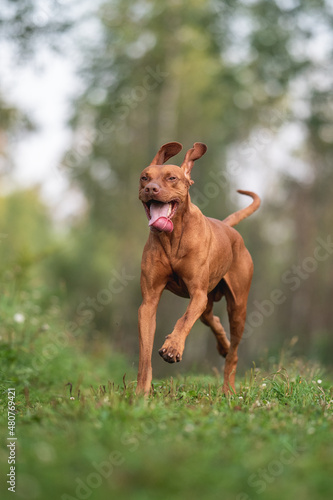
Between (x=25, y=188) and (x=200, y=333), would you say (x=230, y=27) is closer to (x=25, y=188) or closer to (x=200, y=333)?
(x=200, y=333)

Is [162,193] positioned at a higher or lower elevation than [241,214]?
higher

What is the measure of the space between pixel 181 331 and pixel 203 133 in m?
18.9

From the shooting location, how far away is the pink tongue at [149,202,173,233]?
5301mm

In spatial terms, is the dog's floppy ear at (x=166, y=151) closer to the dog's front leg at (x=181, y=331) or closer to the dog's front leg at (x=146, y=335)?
the dog's front leg at (x=146, y=335)

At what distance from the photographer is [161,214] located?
5352 millimetres

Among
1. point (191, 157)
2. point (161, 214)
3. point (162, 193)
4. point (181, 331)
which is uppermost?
point (191, 157)

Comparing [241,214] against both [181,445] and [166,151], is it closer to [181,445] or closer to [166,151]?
[166,151]

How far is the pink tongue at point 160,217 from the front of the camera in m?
5.30

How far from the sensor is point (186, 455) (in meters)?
3.34

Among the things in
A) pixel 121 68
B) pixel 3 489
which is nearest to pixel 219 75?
pixel 121 68

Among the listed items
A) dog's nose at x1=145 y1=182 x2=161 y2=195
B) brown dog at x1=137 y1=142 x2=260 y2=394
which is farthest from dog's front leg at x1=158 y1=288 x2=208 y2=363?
dog's nose at x1=145 y1=182 x2=161 y2=195

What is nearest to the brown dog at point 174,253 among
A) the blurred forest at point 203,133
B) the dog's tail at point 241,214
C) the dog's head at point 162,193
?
the dog's head at point 162,193

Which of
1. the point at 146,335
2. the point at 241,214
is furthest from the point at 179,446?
the point at 241,214

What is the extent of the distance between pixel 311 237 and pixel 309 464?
18.9 metres
